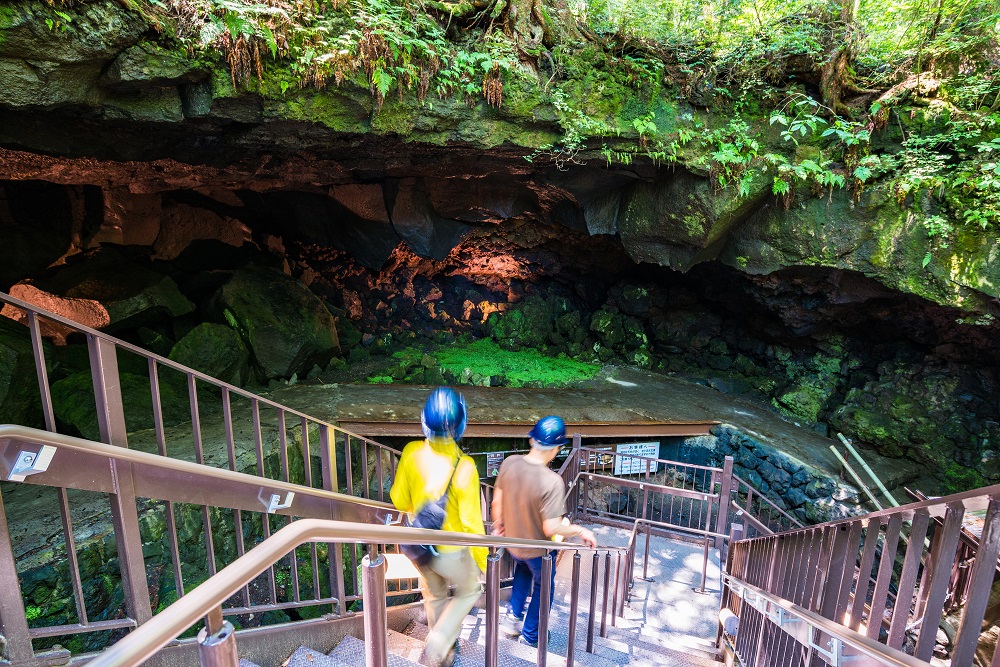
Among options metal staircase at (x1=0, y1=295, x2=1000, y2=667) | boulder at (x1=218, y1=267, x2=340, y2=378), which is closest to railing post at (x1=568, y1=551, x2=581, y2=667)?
metal staircase at (x1=0, y1=295, x2=1000, y2=667)

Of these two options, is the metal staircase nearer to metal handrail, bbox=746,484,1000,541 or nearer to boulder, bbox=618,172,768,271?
metal handrail, bbox=746,484,1000,541

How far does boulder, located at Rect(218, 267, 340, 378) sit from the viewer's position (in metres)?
8.67

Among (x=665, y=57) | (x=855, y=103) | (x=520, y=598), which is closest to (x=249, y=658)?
(x=520, y=598)

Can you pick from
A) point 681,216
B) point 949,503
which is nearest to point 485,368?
point 681,216

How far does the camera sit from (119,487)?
1.87 meters

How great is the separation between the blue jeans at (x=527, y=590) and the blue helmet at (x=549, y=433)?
2.56 ft

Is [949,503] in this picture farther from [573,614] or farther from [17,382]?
[17,382]

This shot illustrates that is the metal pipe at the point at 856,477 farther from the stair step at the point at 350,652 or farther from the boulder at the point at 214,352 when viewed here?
the boulder at the point at 214,352

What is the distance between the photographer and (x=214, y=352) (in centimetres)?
786

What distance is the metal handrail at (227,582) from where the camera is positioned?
0.68m

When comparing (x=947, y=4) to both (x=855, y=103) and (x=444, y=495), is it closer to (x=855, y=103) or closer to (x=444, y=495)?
(x=855, y=103)

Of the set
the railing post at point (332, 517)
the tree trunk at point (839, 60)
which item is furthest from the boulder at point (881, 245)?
the railing post at point (332, 517)

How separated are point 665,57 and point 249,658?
767 cm

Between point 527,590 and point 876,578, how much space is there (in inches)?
77.5
